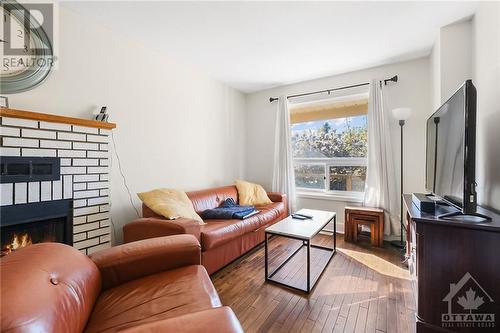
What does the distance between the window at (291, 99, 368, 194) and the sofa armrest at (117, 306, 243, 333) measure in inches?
119

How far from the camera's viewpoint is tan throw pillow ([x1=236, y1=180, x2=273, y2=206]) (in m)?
3.28

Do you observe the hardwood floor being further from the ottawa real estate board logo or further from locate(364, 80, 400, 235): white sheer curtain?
locate(364, 80, 400, 235): white sheer curtain

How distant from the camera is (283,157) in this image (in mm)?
3682

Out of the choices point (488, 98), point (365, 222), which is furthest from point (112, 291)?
point (488, 98)

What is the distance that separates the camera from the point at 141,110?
98.8 inches

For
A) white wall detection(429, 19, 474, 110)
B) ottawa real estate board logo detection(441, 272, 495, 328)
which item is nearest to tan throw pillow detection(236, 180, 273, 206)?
ottawa real estate board logo detection(441, 272, 495, 328)

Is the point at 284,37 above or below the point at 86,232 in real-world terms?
above

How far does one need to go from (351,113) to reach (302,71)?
0.97m

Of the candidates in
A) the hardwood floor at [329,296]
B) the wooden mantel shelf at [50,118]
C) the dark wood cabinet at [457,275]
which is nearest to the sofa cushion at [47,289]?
the hardwood floor at [329,296]

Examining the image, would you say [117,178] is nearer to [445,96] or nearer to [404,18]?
[404,18]

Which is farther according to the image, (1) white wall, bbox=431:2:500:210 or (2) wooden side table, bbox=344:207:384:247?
(2) wooden side table, bbox=344:207:384:247

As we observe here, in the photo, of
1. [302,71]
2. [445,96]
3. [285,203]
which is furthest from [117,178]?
[445,96]

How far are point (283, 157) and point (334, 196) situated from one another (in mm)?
1014

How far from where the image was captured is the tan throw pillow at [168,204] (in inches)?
80.7
